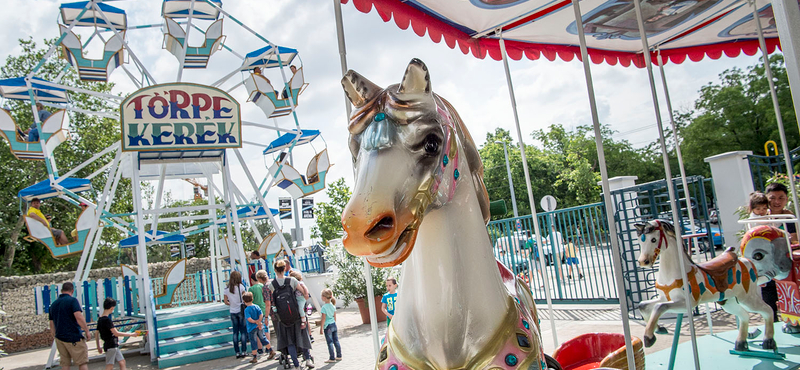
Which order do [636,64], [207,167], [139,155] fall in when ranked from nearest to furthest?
[636,64], [139,155], [207,167]

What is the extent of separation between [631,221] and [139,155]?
9.73 metres

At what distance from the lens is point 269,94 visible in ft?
40.4

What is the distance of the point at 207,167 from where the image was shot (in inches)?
510

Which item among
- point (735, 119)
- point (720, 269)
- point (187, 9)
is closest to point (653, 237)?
point (720, 269)

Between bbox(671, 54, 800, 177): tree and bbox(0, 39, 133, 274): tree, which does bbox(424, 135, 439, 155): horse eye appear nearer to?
bbox(0, 39, 133, 274): tree

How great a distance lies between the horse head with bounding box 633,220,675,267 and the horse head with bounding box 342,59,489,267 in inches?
124

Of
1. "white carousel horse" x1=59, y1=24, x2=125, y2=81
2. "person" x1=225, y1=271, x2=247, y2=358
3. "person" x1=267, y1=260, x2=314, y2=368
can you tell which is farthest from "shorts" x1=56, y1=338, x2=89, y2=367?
"white carousel horse" x1=59, y1=24, x2=125, y2=81

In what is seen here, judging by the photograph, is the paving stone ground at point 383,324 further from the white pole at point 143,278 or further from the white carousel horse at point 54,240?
the white carousel horse at point 54,240

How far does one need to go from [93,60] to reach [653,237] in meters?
12.5

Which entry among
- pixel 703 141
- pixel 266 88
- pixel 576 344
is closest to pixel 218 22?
pixel 266 88

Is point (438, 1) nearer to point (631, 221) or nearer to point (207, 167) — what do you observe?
point (631, 221)

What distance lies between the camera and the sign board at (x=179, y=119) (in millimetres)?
8750

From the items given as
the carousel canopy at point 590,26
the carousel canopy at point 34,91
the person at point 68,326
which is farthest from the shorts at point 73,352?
the carousel canopy at point 590,26

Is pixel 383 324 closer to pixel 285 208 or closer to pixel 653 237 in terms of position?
pixel 653 237
